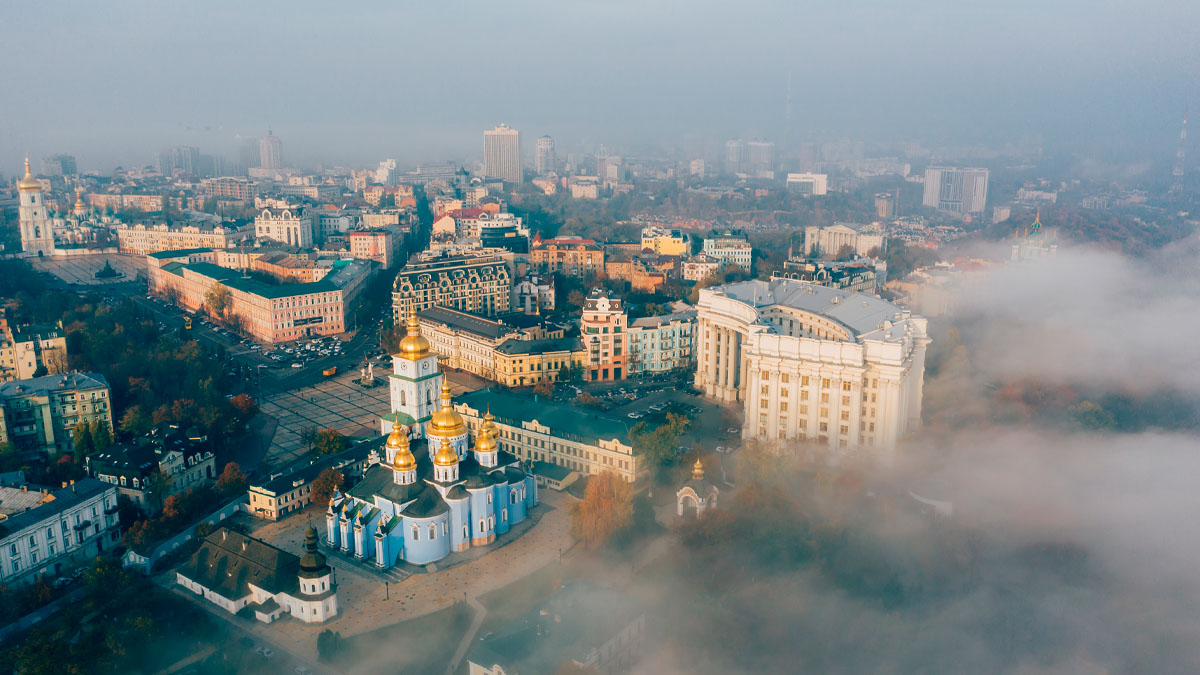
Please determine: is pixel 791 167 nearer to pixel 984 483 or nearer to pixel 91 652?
pixel 984 483

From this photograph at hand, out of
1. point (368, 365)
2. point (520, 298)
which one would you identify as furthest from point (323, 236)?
point (368, 365)

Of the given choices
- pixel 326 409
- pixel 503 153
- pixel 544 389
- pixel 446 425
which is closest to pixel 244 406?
pixel 326 409

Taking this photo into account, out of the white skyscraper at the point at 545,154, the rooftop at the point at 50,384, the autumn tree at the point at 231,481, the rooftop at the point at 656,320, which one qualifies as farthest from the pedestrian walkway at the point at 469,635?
the white skyscraper at the point at 545,154

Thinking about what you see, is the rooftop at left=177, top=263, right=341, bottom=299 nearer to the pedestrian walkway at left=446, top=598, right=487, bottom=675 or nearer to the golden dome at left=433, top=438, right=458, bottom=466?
the golden dome at left=433, top=438, right=458, bottom=466

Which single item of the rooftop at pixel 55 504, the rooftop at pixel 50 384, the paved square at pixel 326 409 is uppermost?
the rooftop at pixel 50 384

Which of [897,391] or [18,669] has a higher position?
[897,391]

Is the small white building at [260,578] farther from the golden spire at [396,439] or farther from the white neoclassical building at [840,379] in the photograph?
the white neoclassical building at [840,379]

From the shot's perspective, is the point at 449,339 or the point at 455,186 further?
the point at 455,186
